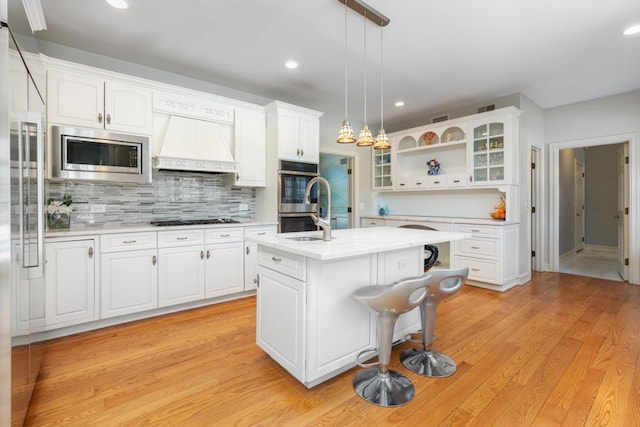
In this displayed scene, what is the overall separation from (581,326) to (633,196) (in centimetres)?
265

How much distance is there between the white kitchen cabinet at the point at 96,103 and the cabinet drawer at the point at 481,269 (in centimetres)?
422

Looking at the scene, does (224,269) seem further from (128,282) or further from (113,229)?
(113,229)

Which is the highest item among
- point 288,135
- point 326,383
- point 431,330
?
point 288,135

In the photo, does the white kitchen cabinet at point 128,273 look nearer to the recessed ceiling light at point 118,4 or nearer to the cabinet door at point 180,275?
the cabinet door at point 180,275

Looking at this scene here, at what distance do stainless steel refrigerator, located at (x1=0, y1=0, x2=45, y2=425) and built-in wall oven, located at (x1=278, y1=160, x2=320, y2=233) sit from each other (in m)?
2.45

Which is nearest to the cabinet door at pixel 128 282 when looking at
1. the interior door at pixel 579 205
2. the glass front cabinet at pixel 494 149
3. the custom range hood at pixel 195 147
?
the custom range hood at pixel 195 147

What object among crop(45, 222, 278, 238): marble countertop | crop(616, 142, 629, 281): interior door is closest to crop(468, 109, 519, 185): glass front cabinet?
crop(616, 142, 629, 281): interior door

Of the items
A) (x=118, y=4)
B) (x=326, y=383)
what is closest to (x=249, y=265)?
(x=326, y=383)

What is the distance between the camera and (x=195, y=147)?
3438 millimetres

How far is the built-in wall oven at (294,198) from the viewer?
397 cm

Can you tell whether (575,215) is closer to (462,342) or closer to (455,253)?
(455,253)

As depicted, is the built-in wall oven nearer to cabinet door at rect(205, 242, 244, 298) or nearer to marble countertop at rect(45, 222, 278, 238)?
marble countertop at rect(45, 222, 278, 238)

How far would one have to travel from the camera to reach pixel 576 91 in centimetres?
422

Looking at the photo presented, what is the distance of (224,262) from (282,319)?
170 centimetres
